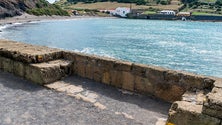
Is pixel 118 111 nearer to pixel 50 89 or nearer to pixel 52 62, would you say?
pixel 50 89

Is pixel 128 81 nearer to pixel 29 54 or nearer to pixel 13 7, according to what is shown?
pixel 29 54

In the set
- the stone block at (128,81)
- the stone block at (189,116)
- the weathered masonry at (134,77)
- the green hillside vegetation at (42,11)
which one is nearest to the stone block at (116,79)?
the weathered masonry at (134,77)

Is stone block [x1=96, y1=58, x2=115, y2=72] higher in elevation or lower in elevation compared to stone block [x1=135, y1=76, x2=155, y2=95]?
higher

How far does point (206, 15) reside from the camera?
175 m

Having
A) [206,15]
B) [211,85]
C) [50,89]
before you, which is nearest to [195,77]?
[211,85]

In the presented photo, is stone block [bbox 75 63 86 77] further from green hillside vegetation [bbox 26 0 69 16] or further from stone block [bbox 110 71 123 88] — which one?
green hillside vegetation [bbox 26 0 69 16]

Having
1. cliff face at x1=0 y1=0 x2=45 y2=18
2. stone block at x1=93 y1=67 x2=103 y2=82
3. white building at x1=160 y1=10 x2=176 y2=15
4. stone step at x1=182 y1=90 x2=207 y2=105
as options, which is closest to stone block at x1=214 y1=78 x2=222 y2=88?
stone step at x1=182 y1=90 x2=207 y2=105

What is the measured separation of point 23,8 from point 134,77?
131121 millimetres

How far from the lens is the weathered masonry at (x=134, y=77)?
578cm

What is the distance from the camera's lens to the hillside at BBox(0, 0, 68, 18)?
11181cm

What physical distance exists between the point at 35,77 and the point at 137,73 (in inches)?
122

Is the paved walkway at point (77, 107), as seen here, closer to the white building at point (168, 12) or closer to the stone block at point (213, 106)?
the stone block at point (213, 106)

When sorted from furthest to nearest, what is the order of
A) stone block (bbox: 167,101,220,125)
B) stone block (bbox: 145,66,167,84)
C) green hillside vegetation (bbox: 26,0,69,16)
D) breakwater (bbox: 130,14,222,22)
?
breakwater (bbox: 130,14,222,22) → green hillside vegetation (bbox: 26,0,69,16) → stone block (bbox: 145,66,167,84) → stone block (bbox: 167,101,220,125)

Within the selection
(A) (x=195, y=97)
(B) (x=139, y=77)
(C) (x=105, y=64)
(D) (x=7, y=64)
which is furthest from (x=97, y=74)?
(A) (x=195, y=97)
